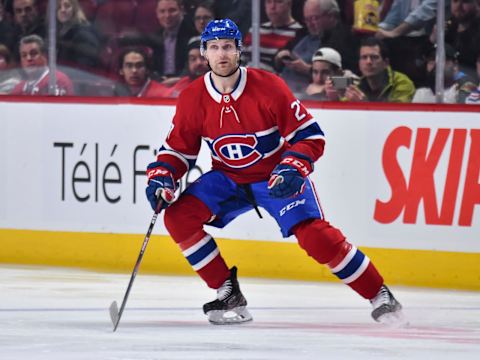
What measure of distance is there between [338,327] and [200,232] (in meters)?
0.61

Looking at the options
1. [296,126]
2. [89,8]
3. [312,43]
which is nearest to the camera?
[296,126]

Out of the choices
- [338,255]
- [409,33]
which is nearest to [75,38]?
[409,33]

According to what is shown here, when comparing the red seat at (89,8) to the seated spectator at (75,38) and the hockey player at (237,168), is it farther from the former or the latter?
the hockey player at (237,168)

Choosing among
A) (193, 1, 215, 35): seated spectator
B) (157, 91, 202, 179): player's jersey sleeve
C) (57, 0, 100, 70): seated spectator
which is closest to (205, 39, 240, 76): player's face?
(157, 91, 202, 179): player's jersey sleeve

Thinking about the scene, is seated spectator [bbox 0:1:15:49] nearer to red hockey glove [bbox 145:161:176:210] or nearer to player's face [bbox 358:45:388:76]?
player's face [bbox 358:45:388:76]

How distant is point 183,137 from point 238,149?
214mm

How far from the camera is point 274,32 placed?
719 cm

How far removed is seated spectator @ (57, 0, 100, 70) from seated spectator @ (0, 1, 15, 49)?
0.94 feet

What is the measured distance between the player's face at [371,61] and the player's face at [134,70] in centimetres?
121

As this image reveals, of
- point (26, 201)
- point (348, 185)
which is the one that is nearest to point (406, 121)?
point (348, 185)

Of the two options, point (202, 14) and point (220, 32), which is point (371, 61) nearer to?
point (202, 14)

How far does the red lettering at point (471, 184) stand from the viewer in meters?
6.61

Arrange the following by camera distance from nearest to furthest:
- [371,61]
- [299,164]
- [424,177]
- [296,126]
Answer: [299,164]
[296,126]
[424,177]
[371,61]

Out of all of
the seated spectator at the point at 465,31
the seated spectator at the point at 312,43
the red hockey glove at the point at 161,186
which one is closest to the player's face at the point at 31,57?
the seated spectator at the point at 312,43
